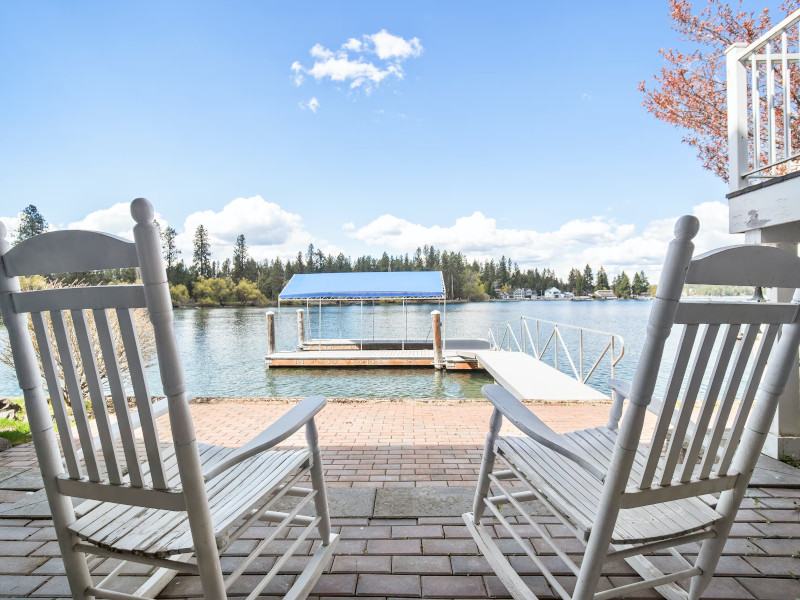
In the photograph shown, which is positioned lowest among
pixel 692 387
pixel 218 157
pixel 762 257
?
pixel 692 387

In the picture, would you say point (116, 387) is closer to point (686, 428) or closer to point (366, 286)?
point (686, 428)

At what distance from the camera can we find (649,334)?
2.87ft

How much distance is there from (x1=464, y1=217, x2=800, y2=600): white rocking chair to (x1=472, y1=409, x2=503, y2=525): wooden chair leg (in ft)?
0.62

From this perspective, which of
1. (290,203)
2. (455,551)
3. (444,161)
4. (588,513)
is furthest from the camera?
(290,203)

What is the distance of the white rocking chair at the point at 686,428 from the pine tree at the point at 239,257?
4325 centimetres

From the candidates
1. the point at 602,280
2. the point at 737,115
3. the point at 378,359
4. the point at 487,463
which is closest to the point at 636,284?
the point at 602,280

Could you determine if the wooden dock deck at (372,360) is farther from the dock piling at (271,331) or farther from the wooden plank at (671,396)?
the wooden plank at (671,396)

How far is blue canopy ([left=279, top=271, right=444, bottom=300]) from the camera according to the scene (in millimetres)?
11602

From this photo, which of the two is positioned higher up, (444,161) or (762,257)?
(444,161)

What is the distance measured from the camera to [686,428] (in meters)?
1.01

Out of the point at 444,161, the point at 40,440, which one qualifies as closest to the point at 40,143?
the point at 444,161

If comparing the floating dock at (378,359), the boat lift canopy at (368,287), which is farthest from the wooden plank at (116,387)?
the boat lift canopy at (368,287)

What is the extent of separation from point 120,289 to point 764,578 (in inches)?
77.4

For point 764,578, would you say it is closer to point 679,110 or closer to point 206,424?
point 206,424
